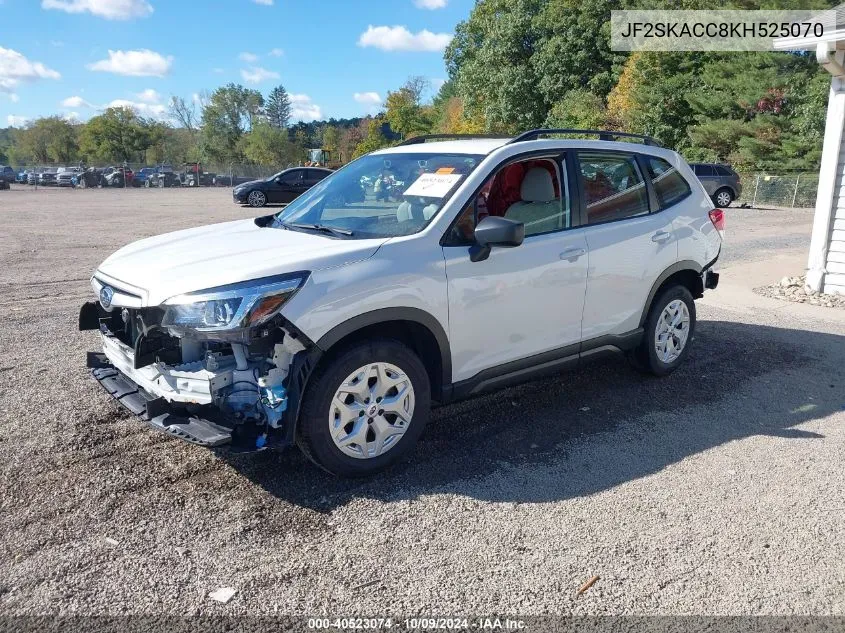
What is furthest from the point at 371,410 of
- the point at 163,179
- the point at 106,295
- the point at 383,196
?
the point at 163,179

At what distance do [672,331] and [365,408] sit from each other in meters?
3.09

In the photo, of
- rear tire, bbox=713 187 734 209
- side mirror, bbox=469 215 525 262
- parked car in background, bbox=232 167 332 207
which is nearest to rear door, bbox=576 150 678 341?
side mirror, bbox=469 215 525 262

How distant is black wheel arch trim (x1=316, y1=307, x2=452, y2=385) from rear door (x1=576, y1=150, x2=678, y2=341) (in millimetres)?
1289

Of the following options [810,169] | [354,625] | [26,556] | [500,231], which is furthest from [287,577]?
[810,169]

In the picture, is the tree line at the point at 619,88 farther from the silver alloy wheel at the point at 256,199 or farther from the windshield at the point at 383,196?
the windshield at the point at 383,196

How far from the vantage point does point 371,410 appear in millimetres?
3611

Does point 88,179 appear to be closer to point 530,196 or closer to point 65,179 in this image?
point 65,179

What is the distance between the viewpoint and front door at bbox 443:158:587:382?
3.91 metres

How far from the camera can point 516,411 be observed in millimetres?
4793


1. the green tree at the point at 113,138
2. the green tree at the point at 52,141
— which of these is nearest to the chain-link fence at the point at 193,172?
the green tree at the point at 113,138

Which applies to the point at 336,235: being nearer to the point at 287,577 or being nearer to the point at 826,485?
the point at 287,577

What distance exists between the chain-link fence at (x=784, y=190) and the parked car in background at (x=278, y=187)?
1940 cm

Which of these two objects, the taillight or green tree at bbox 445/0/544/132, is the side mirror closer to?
the taillight

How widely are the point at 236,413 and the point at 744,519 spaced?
2699 mm
